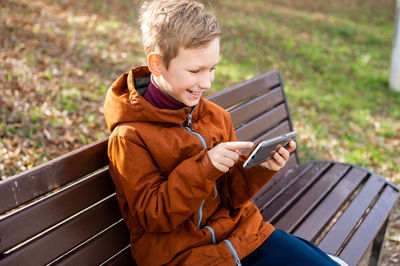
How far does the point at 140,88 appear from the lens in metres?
2.29

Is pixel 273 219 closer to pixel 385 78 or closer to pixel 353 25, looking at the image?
pixel 385 78

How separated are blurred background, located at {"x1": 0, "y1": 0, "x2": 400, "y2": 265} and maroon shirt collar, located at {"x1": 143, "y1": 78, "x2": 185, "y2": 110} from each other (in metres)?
1.98

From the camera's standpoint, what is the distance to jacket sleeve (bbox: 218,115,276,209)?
2172 mm

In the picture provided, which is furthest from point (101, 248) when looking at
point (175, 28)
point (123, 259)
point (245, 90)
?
point (245, 90)

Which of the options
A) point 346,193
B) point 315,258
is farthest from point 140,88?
point 346,193

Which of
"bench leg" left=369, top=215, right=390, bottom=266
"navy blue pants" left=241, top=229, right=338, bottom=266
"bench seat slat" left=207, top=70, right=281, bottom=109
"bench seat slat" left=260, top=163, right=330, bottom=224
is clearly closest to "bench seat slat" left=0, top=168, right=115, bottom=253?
"navy blue pants" left=241, top=229, right=338, bottom=266

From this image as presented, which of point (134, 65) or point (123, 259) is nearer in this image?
point (123, 259)

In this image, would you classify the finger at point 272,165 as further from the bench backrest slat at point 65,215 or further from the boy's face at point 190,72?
the bench backrest slat at point 65,215

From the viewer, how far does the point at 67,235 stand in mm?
2020

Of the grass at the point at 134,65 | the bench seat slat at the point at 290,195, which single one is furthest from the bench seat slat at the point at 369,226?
the grass at the point at 134,65

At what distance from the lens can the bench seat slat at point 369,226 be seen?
261 centimetres

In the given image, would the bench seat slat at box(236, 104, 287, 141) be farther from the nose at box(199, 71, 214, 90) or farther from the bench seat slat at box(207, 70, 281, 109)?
the nose at box(199, 71, 214, 90)

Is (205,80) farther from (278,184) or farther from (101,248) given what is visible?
(278,184)

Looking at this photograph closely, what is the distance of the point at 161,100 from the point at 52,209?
0.77 metres
